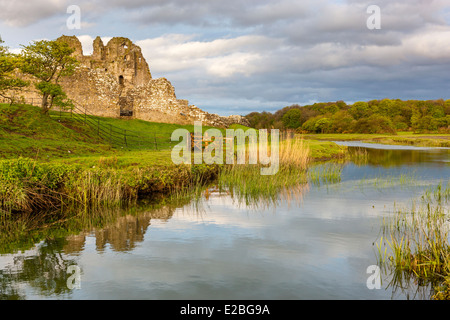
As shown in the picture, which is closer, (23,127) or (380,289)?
(380,289)

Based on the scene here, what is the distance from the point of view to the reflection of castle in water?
9.85 metres

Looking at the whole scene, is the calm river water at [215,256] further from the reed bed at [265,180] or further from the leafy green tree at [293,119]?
the leafy green tree at [293,119]

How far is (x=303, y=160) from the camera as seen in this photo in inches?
848

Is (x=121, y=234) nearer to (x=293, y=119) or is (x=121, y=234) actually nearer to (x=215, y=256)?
(x=215, y=256)

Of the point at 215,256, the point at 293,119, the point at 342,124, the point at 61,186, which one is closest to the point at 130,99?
the point at 61,186

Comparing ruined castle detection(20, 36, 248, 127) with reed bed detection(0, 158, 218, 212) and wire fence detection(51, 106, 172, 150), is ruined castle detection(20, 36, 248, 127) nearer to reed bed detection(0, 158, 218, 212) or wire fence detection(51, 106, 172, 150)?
wire fence detection(51, 106, 172, 150)

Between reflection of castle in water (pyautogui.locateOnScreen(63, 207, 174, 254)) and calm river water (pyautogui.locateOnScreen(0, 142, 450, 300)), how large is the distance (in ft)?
0.08

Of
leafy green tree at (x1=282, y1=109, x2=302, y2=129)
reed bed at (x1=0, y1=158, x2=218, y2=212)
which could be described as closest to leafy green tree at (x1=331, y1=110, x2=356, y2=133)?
leafy green tree at (x1=282, y1=109, x2=302, y2=129)

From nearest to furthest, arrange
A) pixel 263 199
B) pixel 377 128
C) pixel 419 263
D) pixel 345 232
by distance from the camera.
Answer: pixel 419 263, pixel 345 232, pixel 263 199, pixel 377 128

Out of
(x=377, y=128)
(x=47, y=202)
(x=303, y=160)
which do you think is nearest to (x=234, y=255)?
(x=47, y=202)

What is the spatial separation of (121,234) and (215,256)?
10.2ft

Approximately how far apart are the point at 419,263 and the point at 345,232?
3.16 m
